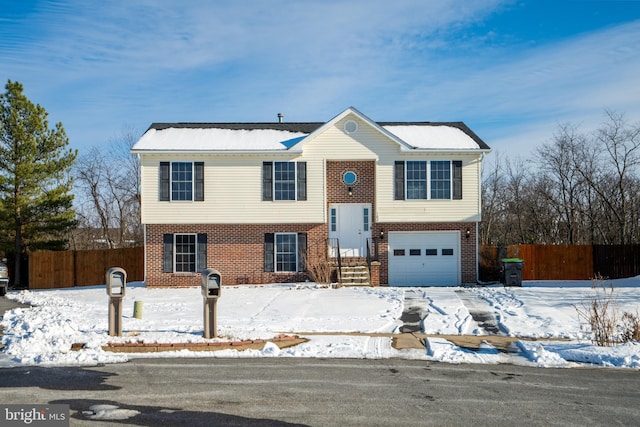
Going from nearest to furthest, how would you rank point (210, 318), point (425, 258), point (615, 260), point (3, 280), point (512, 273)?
point (210, 318)
point (512, 273)
point (425, 258)
point (3, 280)
point (615, 260)

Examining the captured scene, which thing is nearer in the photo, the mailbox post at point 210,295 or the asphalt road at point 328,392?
the asphalt road at point 328,392

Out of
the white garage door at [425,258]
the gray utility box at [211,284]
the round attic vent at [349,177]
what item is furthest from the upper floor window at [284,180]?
the gray utility box at [211,284]

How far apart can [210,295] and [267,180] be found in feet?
42.4

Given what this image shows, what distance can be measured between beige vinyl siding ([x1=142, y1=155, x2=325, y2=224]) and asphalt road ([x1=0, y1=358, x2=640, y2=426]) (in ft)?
46.2

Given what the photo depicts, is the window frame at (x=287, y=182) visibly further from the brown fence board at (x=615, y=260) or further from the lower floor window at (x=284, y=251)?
the brown fence board at (x=615, y=260)

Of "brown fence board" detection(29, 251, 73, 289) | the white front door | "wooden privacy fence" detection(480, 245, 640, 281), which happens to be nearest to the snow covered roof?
the white front door

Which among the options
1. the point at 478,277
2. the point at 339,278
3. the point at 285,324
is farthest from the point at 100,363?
the point at 478,277

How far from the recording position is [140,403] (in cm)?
754

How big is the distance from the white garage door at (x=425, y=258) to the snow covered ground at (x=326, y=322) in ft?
9.14

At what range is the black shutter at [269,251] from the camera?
79.9ft

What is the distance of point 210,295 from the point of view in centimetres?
1178

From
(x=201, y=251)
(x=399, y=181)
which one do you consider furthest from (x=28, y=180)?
(x=399, y=181)

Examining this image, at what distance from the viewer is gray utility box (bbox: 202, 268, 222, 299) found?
11.7 m

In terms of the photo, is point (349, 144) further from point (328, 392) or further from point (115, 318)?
point (328, 392)
